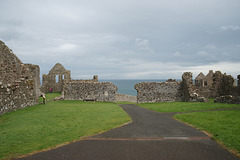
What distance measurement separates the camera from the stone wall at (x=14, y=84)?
1311 centimetres

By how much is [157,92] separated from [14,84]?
17.3 metres

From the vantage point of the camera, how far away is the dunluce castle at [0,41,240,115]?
15811mm

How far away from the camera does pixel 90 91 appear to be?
24672 mm

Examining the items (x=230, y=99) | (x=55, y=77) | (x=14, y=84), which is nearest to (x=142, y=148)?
(x=14, y=84)

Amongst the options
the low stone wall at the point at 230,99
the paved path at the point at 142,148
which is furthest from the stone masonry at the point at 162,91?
the paved path at the point at 142,148

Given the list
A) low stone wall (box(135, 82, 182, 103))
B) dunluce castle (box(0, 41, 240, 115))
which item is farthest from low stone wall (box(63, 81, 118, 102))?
low stone wall (box(135, 82, 182, 103))

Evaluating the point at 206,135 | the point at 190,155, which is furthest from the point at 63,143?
the point at 206,135

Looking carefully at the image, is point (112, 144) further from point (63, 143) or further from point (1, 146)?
point (1, 146)

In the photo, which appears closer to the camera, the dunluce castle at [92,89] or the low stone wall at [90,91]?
the dunluce castle at [92,89]

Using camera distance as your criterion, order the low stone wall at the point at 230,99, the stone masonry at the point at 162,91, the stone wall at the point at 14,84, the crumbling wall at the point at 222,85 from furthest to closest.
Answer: the crumbling wall at the point at 222,85 → the stone masonry at the point at 162,91 → the low stone wall at the point at 230,99 → the stone wall at the point at 14,84

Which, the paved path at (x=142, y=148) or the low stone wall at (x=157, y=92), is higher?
the low stone wall at (x=157, y=92)

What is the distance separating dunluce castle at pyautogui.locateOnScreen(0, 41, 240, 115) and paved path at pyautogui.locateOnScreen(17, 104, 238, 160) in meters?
9.78

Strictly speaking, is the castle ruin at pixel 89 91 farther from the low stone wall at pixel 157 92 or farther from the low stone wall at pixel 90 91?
the low stone wall at pixel 157 92

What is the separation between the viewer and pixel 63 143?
6.30 m
